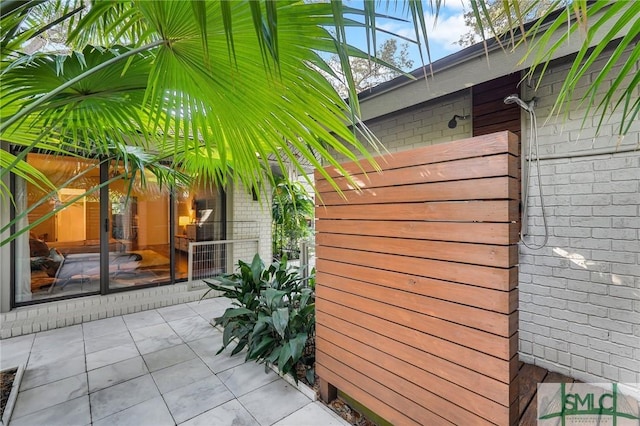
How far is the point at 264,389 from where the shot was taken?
238 centimetres

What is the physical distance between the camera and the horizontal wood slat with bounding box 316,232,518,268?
1393 millimetres

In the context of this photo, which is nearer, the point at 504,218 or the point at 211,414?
the point at 504,218

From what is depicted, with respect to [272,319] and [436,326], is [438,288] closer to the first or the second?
[436,326]

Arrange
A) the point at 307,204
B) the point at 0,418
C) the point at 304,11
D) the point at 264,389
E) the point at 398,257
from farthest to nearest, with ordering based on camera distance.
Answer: the point at 307,204
the point at 264,389
the point at 0,418
the point at 398,257
the point at 304,11

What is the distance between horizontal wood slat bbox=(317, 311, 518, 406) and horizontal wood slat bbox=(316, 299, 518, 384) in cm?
2

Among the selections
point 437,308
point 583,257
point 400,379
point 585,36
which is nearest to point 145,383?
point 400,379

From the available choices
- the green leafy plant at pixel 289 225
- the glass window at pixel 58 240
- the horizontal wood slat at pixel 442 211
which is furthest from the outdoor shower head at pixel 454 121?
the glass window at pixel 58 240

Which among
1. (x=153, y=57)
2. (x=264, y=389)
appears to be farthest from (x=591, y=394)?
(x=153, y=57)

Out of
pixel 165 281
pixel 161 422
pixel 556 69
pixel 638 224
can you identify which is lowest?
pixel 161 422

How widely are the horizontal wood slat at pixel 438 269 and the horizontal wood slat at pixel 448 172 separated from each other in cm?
45

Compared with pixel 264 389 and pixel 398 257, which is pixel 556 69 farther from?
pixel 264 389

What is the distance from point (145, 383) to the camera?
8.09 feet

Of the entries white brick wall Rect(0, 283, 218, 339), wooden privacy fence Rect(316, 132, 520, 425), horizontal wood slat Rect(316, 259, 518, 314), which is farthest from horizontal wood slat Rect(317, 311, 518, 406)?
white brick wall Rect(0, 283, 218, 339)

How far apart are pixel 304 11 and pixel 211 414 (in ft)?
8.12
